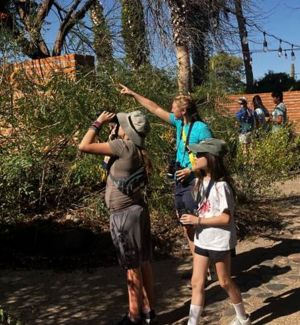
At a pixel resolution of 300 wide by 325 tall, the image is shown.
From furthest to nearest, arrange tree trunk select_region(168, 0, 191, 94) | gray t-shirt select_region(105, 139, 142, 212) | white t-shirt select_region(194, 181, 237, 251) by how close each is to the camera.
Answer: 1. tree trunk select_region(168, 0, 191, 94)
2. gray t-shirt select_region(105, 139, 142, 212)
3. white t-shirt select_region(194, 181, 237, 251)

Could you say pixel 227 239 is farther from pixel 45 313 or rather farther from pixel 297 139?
pixel 297 139

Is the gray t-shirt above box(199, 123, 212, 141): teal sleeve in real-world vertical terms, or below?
below

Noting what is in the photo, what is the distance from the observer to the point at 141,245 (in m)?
4.31

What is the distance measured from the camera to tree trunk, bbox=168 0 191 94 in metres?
8.05

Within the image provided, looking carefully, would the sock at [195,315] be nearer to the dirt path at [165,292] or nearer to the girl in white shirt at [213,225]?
the girl in white shirt at [213,225]

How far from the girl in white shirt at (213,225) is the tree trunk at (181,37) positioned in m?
3.57

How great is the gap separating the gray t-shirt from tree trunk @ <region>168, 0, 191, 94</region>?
3.56 metres

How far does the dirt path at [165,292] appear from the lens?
185 inches

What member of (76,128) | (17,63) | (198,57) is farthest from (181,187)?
(198,57)

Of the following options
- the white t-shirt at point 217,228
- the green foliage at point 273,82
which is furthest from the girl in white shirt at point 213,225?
the green foliage at point 273,82

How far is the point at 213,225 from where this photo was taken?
13.4ft

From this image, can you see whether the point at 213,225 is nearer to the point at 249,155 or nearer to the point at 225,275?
the point at 225,275

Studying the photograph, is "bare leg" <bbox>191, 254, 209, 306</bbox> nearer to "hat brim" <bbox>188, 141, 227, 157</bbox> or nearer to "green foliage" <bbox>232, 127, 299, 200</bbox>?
"hat brim" <bbox>188, 141, 227, 157</bbox>

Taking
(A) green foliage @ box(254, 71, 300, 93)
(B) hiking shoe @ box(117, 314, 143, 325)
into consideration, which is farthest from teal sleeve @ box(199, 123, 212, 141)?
(A) green foliage @ box(254, 71, 300, 93)
